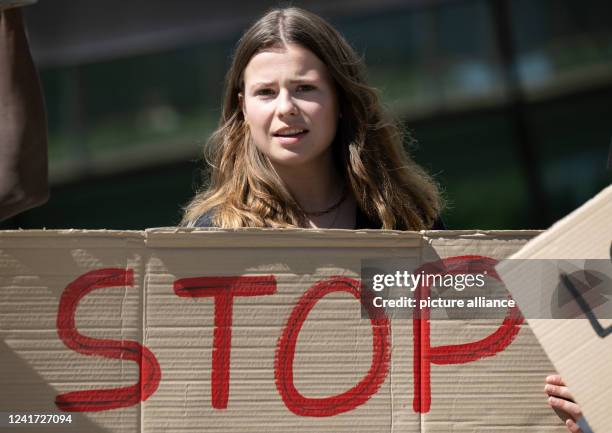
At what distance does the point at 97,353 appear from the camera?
156cm

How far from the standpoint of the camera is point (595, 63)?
5.69 m

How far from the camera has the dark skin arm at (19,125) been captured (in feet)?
5.22

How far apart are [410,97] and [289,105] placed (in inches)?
149

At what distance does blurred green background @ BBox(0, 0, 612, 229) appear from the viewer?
18.1 ft

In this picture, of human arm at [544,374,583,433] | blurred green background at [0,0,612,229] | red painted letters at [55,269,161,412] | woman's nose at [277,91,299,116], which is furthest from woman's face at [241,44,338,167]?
blurred green background at [0,0,612,229]

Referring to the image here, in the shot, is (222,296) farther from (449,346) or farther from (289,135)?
(289,135)

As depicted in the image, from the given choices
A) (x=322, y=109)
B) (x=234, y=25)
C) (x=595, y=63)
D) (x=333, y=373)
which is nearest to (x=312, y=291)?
(x=333, y=373)

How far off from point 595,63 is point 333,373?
4520 mm

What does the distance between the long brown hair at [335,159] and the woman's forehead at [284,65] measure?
0.01 metres

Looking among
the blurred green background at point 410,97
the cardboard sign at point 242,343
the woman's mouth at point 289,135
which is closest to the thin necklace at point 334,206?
the woman's mouth at point 289,135

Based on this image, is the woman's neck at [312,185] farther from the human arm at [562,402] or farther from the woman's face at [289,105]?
the human arm at [562,402]

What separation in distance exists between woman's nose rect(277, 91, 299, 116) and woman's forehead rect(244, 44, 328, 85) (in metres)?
0.05

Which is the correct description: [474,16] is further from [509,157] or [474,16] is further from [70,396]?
[70,396]

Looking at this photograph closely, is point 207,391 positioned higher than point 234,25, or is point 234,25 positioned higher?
point 234,25
